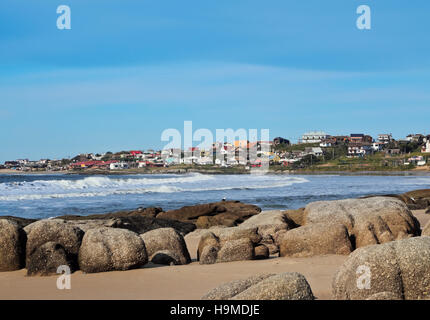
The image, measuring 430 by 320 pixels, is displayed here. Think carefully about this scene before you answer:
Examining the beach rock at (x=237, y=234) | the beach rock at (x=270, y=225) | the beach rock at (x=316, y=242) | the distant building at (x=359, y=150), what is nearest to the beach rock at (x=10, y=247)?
the beach rock at (x=237, y=234)

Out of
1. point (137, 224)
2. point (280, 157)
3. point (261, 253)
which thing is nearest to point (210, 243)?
point (261, 253)

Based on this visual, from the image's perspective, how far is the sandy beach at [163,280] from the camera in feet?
27.0

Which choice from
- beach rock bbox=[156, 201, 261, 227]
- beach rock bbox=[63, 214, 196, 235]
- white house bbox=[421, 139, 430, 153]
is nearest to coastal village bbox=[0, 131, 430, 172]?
white house bbox=[421, 139, 430, 153]

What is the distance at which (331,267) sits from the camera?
989 cm

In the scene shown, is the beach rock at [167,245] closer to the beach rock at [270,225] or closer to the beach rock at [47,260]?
the beach rock at [47,260]

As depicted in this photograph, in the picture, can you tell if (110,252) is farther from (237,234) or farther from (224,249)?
(237,234)

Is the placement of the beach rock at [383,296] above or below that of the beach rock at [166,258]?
above

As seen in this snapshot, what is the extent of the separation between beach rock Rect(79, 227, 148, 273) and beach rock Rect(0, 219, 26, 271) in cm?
134

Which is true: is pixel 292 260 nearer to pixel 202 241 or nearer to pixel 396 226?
pixel 202 241

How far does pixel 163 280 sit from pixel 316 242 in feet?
11.5

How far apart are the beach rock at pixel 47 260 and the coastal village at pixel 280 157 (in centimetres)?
9508

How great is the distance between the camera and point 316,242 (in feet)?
36.8

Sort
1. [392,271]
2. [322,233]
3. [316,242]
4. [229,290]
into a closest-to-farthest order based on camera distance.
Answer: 1. [229,290]
2. [392,271]
3. [316,242]
4. [322,233]

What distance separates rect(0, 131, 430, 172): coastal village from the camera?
116 meters
